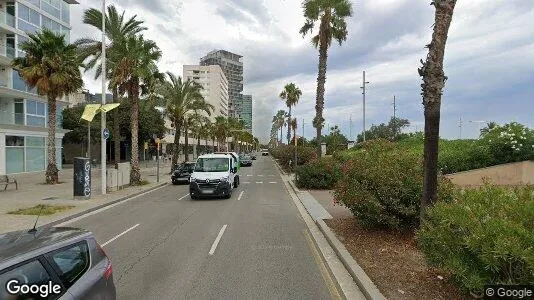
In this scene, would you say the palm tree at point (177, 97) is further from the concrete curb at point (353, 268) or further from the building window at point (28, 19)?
the concrete curb at point (353, 268)

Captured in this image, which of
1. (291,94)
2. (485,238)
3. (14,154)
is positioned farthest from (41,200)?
(291,94)

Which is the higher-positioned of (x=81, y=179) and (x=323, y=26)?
(x=323, y=26)

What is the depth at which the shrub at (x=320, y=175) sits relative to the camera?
25.2 metres

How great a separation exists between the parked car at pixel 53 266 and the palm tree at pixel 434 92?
19.9ft

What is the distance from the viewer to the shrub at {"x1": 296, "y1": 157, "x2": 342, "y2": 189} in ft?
82.8

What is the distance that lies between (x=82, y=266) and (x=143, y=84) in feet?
82.6

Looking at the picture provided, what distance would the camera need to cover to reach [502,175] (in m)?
22.9

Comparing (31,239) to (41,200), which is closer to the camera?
(31,239)

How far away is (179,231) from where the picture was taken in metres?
12.4

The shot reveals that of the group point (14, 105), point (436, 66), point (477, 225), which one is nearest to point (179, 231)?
point (436, 66)

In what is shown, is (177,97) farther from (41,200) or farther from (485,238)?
(485,238)

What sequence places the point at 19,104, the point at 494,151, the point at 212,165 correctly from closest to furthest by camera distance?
the point at 212,165 < the point at 494,151 < the point at 19,104

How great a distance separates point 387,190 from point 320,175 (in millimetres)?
15317

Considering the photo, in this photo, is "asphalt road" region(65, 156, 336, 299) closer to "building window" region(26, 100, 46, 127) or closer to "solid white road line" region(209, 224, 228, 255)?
"solid white road line" region(209, 224, 228, 255)
